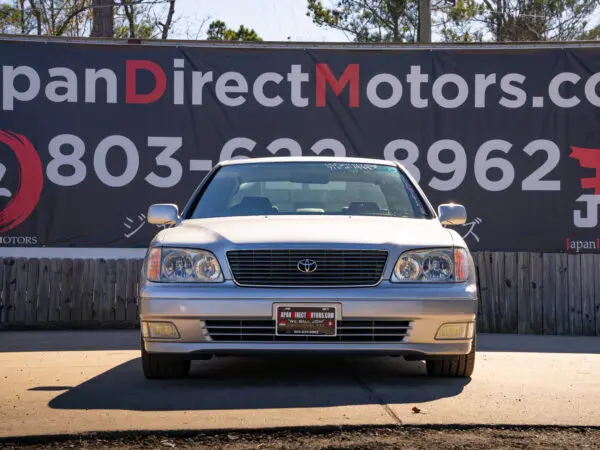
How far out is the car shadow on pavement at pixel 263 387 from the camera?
19.9 feet

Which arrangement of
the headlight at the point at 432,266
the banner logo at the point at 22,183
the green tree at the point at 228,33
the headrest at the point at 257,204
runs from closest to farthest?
1. the headlight at the point at 432,266
2. the headrest at the point at 257,204
3. the banner logo at the point at 22,183
4. the green tree at the point at 228,33

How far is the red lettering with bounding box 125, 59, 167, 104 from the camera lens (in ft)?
41.1

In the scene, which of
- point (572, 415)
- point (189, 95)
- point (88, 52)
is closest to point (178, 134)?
point (189, 95)

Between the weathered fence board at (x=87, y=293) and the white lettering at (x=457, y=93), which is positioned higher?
the white lettering at (x=457, y=93)

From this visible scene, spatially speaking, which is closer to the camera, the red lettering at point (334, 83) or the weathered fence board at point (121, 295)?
the weathered fence board at point (121, 295)

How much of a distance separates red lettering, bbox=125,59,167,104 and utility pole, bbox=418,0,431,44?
9.67m

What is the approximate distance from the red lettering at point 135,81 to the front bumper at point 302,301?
20.7ft

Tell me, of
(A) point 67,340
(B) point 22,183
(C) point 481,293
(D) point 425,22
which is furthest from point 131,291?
(D) point 425,22

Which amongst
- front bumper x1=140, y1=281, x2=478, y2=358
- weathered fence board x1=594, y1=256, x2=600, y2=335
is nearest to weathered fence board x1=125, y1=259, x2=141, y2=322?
weathered fence board x1=594, y1=256, x2=600, y2=335

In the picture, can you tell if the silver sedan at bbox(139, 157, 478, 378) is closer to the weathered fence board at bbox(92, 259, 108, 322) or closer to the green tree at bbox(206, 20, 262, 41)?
the weathered fence board at bbox(92, 259, 108, 322)

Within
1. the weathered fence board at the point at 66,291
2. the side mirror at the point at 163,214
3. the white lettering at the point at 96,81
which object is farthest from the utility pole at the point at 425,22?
the side mirror at the point at 163,214

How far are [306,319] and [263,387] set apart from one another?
590 millimetres

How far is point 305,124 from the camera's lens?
12578 millimetres

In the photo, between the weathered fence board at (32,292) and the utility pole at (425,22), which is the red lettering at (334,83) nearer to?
the weathered fence board at (32,292)
